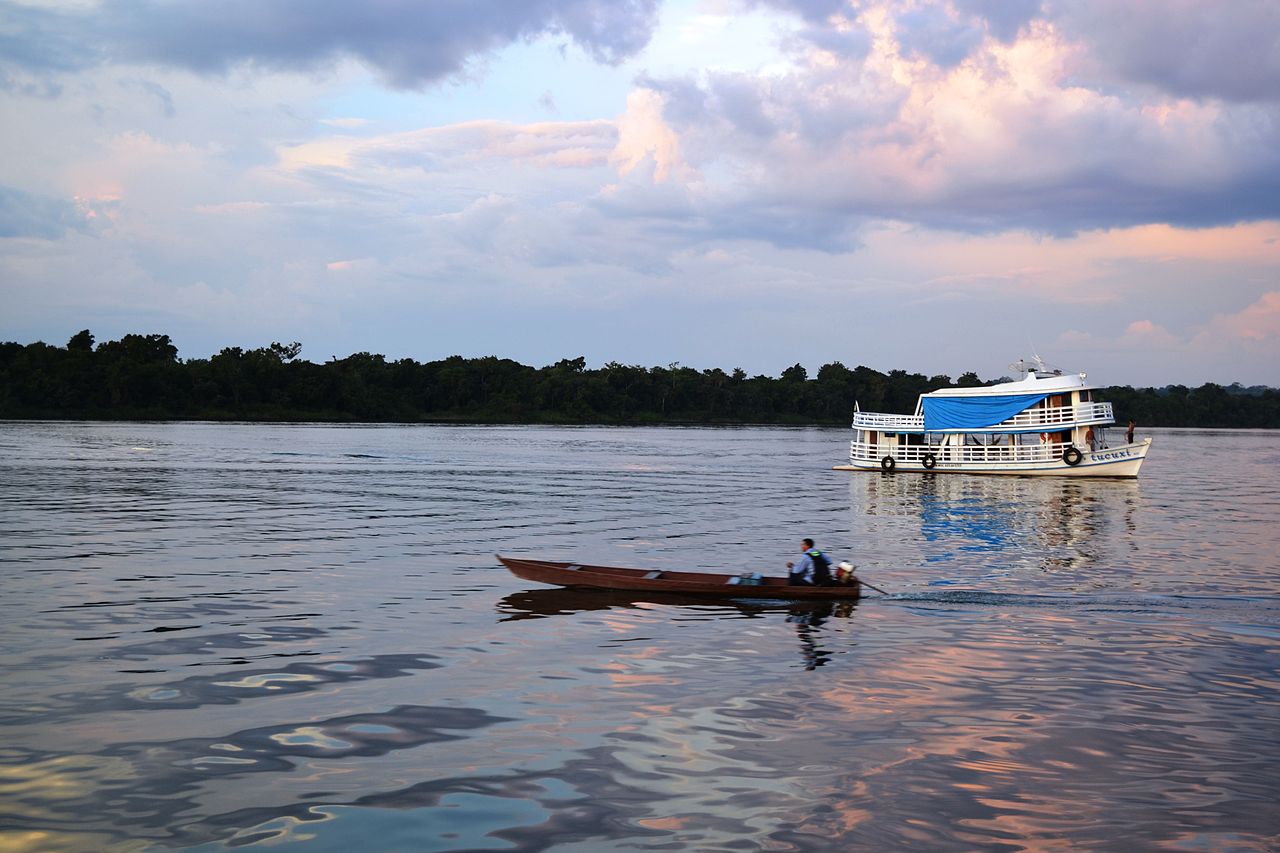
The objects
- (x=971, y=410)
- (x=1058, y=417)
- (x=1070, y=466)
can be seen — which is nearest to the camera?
(x=1058, y=417)

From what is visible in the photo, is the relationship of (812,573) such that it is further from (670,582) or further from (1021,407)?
(1021,407)

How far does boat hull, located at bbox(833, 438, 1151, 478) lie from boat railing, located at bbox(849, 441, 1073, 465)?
212 millimetres

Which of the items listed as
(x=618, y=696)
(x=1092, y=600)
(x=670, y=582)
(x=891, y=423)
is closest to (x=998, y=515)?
(x=1092, y=600)

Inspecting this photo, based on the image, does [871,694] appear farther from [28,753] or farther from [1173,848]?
[28,753]

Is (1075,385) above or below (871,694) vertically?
above

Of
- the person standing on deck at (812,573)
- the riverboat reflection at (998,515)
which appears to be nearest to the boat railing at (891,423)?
the riverboat reflection at (998,515)

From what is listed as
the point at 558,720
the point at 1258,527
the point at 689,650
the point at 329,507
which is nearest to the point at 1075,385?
the point at 1258,527

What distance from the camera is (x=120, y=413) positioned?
170 m

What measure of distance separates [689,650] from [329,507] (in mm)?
30674

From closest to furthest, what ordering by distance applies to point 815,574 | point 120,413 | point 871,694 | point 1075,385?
point 871,694 < point 815,574 < point 1075,385 < point 120,413

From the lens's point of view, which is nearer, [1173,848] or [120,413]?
[1173,848]

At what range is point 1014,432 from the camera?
229 feet

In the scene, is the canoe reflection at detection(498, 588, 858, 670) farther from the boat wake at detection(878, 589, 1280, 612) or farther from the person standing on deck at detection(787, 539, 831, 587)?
the boat wake at detection(878, 589, 1280, 612)

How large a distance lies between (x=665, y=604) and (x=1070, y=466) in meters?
52.6
